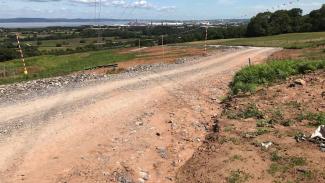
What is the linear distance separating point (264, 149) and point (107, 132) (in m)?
3.55

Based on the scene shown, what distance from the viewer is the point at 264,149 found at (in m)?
8.98

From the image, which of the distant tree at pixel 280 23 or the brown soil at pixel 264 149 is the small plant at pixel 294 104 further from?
the distant tree at pixel 280 23

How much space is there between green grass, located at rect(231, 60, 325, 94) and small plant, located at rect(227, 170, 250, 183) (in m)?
7.54

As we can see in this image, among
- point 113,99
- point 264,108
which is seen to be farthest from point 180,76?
point 264,108

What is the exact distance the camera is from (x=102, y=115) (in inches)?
481

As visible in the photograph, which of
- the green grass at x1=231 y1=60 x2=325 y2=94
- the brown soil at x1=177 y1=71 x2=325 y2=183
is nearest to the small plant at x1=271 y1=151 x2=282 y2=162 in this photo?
the brown soil at x1=177 y1=71 x2=325 y2=183

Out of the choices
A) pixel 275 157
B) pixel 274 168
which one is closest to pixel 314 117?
pixel 275 157

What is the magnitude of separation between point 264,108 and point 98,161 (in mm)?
5278

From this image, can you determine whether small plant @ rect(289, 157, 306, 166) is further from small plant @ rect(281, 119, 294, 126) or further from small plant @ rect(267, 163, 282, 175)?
small plant @ rect(281, 119, 294, 126)

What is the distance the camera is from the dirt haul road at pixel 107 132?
8.24m

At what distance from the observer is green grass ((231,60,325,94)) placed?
1596 cm

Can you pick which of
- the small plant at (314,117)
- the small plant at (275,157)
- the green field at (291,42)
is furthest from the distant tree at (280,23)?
the small plant at (275,157)

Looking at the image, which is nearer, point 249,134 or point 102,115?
point 249,134

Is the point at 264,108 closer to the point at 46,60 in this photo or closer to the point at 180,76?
the point at 180,76
